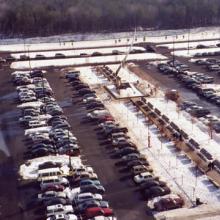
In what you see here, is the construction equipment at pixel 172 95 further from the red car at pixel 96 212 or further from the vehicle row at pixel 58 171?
the red car at pixel 96 212

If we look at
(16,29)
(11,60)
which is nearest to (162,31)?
(16,29)

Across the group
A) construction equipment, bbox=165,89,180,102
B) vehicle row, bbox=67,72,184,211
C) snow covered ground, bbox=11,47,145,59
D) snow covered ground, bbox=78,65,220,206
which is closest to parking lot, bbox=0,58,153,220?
vehicle row, bbox=67,72,184,211

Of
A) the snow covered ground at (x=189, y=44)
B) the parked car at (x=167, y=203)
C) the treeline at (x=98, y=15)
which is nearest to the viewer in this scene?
the parked car at (x=167, y=203)

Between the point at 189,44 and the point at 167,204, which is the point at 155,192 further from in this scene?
the point at 189,44

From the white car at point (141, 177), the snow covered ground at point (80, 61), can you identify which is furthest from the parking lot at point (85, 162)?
the snow covered ground at point (80, 61)

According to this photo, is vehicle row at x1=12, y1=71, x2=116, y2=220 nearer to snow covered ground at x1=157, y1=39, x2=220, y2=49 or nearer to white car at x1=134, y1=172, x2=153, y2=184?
white car at x1=134, y1=172, x2=153, y2=184

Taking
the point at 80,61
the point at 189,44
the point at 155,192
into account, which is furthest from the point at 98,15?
the point at 155,192

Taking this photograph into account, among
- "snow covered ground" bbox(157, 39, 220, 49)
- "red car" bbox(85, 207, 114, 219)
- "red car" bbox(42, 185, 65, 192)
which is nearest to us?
"red car" bbox(85, 207, 114, 219)
